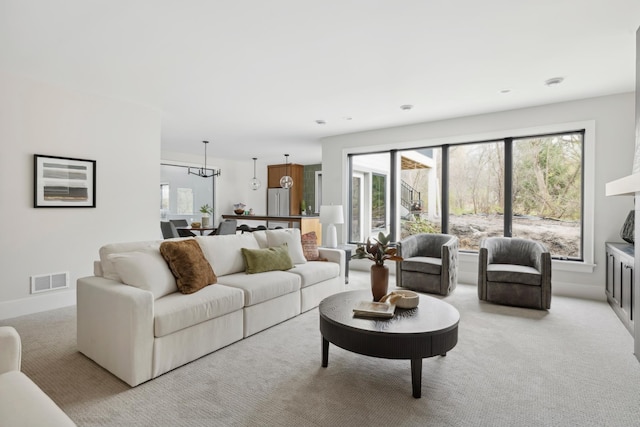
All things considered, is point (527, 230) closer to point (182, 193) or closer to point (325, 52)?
point (325, 52)

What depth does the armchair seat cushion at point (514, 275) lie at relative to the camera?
151 inches

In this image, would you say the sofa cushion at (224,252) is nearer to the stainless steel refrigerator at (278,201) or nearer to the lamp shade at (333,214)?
the lamp shade at (333,214)

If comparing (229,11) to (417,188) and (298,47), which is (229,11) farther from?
(417,188)

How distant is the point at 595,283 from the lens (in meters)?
4.36

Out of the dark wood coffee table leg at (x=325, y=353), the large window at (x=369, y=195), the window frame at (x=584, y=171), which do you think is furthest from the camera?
the large window at (x=369, y=195)

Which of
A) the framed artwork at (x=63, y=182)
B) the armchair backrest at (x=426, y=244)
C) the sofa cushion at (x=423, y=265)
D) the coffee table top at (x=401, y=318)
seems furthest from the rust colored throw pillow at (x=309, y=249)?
A: the framed artwork at (x=63, y=182)

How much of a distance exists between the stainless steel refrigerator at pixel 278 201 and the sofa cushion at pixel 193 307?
714 cm

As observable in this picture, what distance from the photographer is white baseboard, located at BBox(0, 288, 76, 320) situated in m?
3.57

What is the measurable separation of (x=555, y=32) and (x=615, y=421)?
2748 mm

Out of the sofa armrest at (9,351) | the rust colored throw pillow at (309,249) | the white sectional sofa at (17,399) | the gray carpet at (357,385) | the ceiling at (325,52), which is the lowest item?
the gray carpet at (357,385)

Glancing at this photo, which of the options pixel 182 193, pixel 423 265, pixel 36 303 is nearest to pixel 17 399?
pixel 36 303

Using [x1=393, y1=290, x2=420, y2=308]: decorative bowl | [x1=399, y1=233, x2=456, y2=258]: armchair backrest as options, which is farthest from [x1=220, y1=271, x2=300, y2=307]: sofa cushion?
[x1=399, y1=233, x2=456, y2=258]: armchair backrest

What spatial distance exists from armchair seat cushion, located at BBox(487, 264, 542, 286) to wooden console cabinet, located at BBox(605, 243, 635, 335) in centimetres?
70

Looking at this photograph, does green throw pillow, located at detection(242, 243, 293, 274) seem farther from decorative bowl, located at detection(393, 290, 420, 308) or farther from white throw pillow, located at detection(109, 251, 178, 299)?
decorative bowl, located at detection(393, 290, 420, 308)
